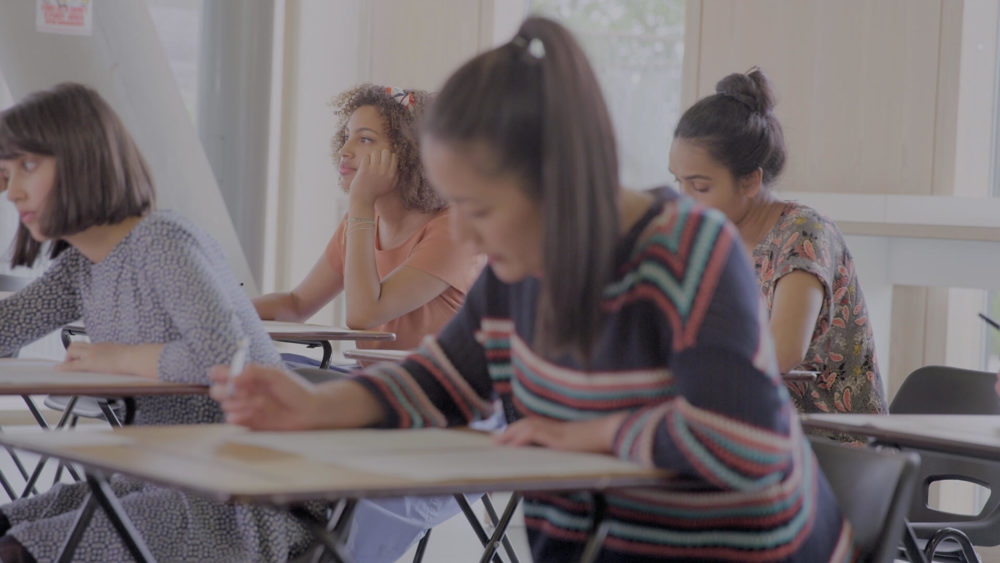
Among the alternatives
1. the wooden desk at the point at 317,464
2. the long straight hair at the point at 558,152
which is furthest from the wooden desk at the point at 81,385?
the long straight hair at the point at 558,152

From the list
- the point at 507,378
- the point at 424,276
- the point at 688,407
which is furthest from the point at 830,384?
the point at 688,407

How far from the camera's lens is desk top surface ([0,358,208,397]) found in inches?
67.1

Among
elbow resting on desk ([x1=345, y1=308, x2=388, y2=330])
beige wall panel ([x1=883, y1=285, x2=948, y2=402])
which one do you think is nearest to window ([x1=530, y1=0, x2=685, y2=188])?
beige wall panel ([x1=883, y1=285, x2=948, y2=402])

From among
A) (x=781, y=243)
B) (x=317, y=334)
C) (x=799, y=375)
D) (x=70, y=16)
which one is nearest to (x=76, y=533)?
(x=317, y=334)

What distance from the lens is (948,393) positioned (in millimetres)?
2609

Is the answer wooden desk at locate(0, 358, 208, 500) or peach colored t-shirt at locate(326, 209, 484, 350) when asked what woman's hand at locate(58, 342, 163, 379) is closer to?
wooden desk at locate(0, 358, 208, 500)

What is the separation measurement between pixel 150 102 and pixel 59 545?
A: 359 centimetres

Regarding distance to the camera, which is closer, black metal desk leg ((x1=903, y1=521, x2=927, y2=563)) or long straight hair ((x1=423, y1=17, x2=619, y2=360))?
long straight hair ((x1=423, y1=17, x2=619, y2=360))

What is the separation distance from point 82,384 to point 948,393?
1.78m

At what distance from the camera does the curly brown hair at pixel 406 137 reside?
322 cm

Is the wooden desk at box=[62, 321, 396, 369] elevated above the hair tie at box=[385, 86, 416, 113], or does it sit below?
below

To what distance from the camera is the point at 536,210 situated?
1.23m

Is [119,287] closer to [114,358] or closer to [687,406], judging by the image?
[114,358]

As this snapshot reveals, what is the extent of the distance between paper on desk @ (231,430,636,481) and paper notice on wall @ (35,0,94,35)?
390 centimetres
